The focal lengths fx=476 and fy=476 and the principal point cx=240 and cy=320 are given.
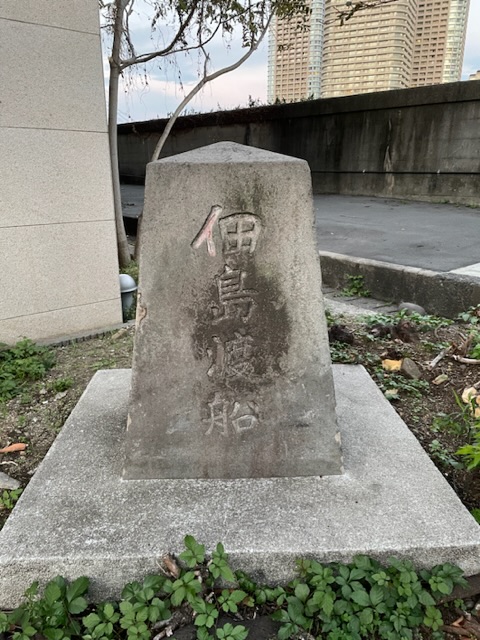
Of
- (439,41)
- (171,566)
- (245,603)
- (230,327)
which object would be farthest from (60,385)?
(439,41)

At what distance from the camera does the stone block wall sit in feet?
10.7

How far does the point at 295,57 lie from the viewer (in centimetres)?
898

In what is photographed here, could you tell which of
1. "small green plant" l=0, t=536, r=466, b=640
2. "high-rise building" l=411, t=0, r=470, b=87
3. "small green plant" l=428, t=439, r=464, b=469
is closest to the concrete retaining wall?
"high-rise building" l=411, t=0, r=470, b=87

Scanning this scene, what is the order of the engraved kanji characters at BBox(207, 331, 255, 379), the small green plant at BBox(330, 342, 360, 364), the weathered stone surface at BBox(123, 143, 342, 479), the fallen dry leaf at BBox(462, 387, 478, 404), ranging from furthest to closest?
the small green plant at BBox(330, 342, 360, 364)
the fallen dry leaf at BBox(462, 387, 478, 404)
the engraved kanji characters at BBox(207, 331, 255, 379)
the weathered stone surface at BBox(123, 143, 342, 479)

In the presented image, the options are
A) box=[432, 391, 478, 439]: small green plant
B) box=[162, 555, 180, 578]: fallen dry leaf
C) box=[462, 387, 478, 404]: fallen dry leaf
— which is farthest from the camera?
box=[462, 387, 478, 404]: fallen dry leaf

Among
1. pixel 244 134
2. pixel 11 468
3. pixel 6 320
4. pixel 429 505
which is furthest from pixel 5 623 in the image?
pixel 244 134

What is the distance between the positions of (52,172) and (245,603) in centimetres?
313

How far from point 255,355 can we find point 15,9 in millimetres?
3002

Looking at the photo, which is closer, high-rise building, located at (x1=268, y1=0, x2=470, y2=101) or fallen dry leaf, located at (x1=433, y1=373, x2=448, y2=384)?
fallen dry leaf, located at (x1=433, y1=373, x2=448, y2=384)

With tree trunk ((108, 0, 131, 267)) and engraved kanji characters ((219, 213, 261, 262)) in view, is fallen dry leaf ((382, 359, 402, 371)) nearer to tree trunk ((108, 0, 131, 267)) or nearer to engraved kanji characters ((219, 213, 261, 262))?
engraved kanji characters ((219, 213, 261, 262))

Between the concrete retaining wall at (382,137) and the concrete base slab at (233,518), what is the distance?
7.52 m

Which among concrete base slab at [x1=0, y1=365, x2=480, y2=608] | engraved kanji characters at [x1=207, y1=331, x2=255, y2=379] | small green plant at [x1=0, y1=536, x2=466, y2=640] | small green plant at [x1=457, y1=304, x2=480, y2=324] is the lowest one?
small green plant at [x1=0, y1=536, x2=466, y2=640]

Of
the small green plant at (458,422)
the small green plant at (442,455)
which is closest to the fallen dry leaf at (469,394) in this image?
the small green plant at (458,422)

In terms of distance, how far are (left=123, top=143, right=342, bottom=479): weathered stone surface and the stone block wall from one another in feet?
6.91
